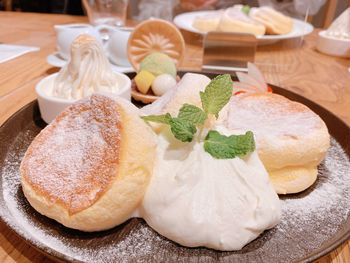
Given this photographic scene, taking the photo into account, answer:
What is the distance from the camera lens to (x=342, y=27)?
2.64 meters

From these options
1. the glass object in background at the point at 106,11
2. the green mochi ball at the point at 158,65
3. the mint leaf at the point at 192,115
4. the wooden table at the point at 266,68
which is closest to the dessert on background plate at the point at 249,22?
the wooden table at the point at 266,68

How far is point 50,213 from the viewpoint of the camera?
76 cm

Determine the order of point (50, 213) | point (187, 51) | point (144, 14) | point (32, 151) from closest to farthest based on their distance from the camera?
point (50, 213) → point (32, 151) → point (187, 51) → point (144, 14)

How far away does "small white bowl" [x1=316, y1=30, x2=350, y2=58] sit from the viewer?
8.62ft

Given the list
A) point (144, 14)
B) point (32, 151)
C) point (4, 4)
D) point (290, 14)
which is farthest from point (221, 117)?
point (4, 4)

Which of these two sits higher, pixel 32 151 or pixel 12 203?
pixel 32 151

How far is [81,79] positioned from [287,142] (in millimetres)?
930

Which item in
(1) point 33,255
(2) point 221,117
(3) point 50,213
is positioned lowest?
(1) point 33,255

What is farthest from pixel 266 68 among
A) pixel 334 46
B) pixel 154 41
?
pixel 154 41

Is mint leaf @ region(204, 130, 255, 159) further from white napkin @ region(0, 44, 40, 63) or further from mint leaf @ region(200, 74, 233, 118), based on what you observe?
white napkin @ region(0, 44, 40, 63)

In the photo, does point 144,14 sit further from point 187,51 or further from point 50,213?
point 50,213

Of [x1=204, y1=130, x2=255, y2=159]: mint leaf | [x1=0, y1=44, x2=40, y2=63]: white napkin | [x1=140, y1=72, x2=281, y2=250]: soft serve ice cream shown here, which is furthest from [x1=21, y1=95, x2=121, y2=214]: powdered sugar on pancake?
[x1=0, y1=44, x2=40, y2=63]: white napkin

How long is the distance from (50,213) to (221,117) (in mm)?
633

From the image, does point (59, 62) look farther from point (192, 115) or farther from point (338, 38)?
point (338, 38)
